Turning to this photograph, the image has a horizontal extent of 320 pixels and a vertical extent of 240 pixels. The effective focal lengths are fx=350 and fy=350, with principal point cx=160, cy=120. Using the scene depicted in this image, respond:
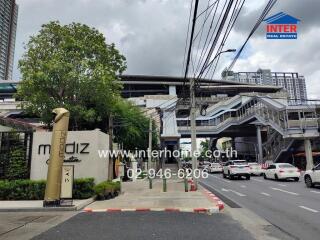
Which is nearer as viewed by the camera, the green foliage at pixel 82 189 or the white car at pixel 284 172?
the green foliage at pixel 82 189

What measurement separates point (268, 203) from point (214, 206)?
2843mm

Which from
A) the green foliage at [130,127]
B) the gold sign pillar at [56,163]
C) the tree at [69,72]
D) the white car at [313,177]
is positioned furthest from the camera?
the green foliage at [130,127]

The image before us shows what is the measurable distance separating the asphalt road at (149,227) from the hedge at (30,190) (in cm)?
412

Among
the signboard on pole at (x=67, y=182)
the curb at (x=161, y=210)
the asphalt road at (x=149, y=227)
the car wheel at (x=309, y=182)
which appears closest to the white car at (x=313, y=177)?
the car wheel at (x=309, y=182)

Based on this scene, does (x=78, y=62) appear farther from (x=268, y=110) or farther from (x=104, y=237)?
(x=268, y=110)

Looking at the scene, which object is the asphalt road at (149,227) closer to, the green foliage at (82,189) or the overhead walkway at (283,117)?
the green foliage at (82,189)

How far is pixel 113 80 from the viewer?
2347 cm

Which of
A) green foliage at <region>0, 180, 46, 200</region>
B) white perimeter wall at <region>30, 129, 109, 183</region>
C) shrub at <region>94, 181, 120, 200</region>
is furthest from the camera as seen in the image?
white perimeter wall at <region>30, 129, 109, 183</region>

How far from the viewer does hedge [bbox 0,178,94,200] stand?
15758 mm

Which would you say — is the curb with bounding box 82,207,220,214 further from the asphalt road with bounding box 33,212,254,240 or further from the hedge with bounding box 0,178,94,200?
the hedge with bounding box 0,178,94,200

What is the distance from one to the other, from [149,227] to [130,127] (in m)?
26.8

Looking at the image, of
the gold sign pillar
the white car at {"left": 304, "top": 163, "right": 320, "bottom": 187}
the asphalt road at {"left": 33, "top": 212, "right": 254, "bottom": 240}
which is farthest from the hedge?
the white car at {"left": 304, "top": 163, "right": 320, "bottom": 187}

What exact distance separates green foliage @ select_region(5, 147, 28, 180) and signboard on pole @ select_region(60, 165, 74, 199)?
3.84m

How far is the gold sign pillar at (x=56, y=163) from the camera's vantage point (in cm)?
1352
